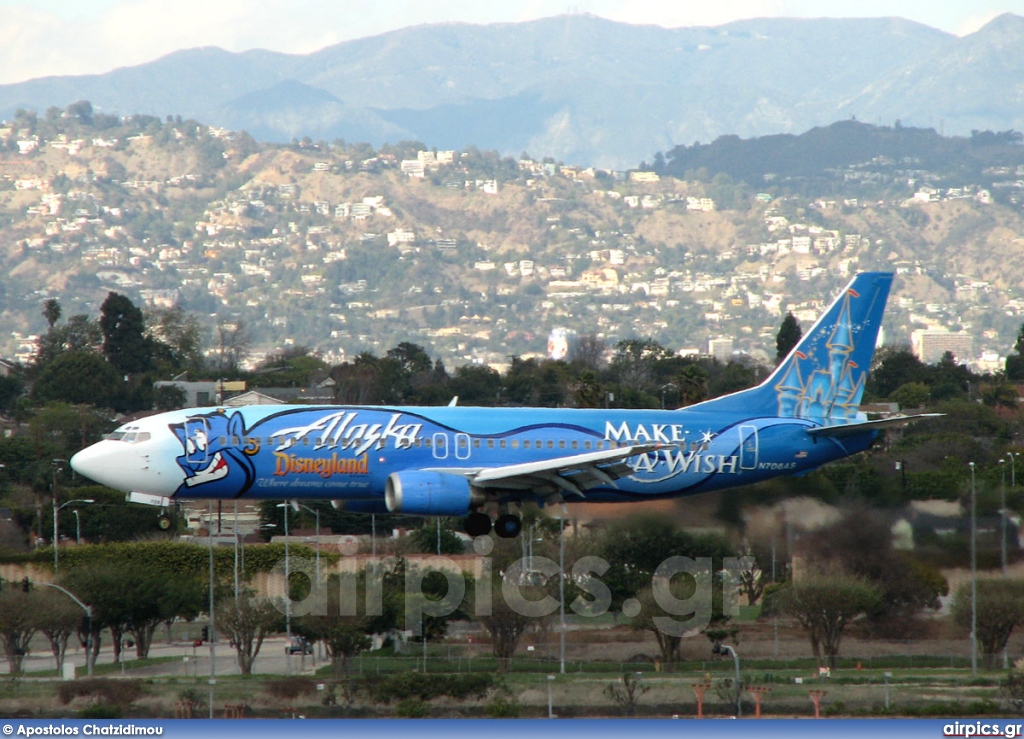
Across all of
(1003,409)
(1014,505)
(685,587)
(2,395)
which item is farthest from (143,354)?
(1014,505)

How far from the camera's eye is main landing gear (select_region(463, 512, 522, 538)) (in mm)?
47969

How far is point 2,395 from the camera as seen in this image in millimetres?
180125

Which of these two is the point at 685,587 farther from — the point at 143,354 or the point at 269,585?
the point at 143,354

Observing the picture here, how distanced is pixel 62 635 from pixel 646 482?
84.8ft

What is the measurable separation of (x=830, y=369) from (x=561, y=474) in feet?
43.7

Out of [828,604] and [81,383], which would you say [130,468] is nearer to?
[828,604]

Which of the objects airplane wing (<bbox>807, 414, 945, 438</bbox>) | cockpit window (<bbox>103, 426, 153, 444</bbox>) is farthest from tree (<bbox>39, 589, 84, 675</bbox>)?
airplane wing (<bbox>807, 414, 945, 438</bbox>)

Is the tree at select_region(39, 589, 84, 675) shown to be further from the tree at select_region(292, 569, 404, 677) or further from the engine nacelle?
the engine nacelle

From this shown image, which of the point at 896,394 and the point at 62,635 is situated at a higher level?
the point at 896,394

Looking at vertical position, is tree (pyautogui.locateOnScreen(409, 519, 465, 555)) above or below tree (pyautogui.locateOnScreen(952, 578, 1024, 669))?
above

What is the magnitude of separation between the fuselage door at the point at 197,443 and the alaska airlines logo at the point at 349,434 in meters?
2.15

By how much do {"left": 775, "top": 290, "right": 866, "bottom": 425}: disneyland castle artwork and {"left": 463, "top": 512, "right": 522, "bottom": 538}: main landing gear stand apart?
11.8 meters

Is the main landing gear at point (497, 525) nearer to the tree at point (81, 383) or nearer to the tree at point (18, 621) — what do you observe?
the tree at point (18, 621)

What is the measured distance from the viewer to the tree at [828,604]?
166ft
